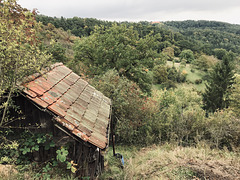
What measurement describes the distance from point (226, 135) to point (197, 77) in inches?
1907

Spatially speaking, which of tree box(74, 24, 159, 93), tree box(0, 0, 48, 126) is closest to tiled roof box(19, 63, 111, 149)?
tree box(0, 0, 48, 126)

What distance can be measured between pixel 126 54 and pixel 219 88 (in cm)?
2134

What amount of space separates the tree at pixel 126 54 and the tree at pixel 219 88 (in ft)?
58.4

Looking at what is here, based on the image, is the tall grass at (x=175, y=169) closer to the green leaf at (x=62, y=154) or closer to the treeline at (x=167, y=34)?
the green leaf at (x=62, y=154)

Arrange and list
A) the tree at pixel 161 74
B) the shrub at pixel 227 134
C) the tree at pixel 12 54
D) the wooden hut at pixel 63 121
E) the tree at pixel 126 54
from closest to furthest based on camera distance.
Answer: the tree at pixel 12 54 < the wooden hut at pixel 63 121 < the shrub at pixel 227 134 < the tree at pixel 126 54 < the tree at pixel 161 74

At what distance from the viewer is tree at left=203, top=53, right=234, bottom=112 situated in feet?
90.7

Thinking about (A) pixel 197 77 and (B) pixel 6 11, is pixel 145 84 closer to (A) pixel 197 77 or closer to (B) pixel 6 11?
(B) pixel 6 11

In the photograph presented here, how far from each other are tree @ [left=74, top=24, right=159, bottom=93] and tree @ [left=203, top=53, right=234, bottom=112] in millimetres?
17787

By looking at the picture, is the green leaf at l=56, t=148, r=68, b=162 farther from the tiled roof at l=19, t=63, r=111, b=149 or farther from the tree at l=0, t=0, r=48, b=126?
the tree at l=0, t=0, r=48, b=126

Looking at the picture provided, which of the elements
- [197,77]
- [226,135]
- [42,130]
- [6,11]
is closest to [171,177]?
[42,130]

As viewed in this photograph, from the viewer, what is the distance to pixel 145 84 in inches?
628

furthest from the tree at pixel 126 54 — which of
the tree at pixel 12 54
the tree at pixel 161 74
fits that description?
the tree at pixel 161 74

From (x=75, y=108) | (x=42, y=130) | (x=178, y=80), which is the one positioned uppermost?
(x=75, y=108)

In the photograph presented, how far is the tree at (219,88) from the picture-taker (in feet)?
90.7
